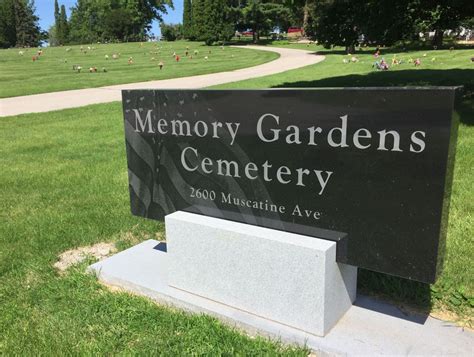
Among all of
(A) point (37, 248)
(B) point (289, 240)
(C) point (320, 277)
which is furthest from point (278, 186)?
(A) point (37, 248)

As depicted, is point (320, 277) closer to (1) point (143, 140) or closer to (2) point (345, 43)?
(1) point (143, 140)

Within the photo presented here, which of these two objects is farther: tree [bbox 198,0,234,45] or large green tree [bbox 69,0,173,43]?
large green tree [bbox 69,0,173,43]

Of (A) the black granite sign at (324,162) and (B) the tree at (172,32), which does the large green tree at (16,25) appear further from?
(A) the black granite sign at (324,162)

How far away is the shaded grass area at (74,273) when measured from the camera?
2.58m

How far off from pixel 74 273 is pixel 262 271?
1.53 m

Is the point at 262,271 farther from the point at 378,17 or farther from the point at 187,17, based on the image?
the point at 187,17

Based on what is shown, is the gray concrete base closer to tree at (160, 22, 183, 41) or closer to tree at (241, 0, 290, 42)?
tree at (241, 0, 290, 42)

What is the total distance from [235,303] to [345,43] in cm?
1019

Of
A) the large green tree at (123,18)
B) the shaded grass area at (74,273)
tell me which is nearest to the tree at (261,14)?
the large green tree at (123,18)

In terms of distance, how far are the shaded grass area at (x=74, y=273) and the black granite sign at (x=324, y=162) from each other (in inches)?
27.2

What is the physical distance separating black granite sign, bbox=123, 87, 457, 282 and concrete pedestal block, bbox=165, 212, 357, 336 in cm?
12

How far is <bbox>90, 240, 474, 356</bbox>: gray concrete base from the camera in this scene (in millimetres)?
2418

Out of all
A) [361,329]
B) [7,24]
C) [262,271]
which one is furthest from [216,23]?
[361,329]

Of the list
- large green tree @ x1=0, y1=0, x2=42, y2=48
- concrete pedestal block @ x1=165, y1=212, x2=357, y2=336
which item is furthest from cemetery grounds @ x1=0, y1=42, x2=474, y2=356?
large green tree @ x1=0, y1=0, x2=42, y2=48
